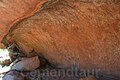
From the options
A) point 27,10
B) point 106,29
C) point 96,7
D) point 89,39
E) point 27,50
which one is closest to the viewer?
point 27,10

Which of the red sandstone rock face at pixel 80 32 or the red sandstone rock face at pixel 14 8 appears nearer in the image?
the red sandstone rock face at pixel 14 8

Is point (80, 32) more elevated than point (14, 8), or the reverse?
point (14, 8)

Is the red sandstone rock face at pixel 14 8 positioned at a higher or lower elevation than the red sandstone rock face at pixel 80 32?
higher

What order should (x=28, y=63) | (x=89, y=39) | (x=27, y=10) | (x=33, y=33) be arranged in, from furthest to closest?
(x=28, y=63), (x=33, y=33), (x=89, y=39), (x=27, y=10)

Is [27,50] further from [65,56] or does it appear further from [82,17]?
[82,17]

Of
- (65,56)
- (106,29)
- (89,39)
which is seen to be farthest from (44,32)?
(106,29)

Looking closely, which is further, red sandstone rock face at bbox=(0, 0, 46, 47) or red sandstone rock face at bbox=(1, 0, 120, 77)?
red sandstone rock face at bbox=(1, 0, 120, 77)

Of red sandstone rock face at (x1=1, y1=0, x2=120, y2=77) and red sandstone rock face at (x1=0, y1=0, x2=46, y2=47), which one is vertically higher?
red sandstone rock face at (x1=0, y1=0, x2=46, y2=47)

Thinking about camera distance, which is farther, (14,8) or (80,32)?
(80,32)
